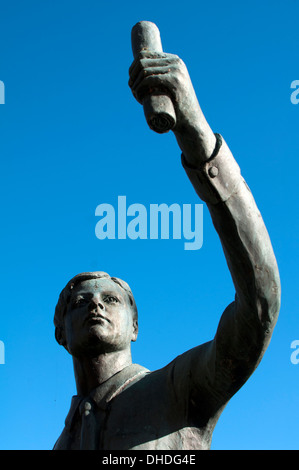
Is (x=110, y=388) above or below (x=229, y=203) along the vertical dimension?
below

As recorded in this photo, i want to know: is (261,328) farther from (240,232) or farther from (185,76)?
(185,76)

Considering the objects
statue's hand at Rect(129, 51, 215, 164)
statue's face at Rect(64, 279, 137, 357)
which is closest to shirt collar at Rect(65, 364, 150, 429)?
statue's face at Rect(64, 279, 137, 357)

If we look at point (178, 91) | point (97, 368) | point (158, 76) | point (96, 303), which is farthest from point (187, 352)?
point (158, 76)

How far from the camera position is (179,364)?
554 centimetres

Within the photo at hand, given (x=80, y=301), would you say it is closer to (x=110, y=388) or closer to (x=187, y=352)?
(x=110, y=388)

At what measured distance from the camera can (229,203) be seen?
15.5 feet

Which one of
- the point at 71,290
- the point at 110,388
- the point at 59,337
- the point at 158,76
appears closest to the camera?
the point at 158,76

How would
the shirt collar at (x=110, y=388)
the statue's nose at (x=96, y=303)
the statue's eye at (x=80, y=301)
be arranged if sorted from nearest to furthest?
the shirt collar at (x=110, y=388)
the statue's nose at (x=96, y=303)
the statue's eye at (x=80, y=301)

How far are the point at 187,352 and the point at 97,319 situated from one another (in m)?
0.87

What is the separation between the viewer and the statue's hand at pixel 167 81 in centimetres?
450

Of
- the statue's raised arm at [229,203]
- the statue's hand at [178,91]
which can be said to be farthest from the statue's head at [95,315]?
the statue's hand at [178,91]

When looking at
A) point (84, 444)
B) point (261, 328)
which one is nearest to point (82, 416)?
point (84, 444)

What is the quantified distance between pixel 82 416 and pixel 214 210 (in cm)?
210

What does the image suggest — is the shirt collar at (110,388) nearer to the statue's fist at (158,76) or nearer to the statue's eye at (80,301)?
the statue's eye at (80,301)
